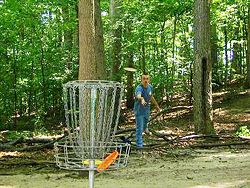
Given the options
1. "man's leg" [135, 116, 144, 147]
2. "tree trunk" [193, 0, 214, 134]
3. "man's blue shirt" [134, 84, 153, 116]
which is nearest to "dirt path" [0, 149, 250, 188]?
"man's leg" [135, 116, 144, 147]

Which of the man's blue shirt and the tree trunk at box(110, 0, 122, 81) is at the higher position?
the tree trunk at box(110, 0, 122, 81)

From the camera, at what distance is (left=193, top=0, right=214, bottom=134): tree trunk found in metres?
12.5

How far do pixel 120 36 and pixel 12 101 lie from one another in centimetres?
565

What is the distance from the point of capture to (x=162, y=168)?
8680 millimetres

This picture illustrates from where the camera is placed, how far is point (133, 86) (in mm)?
22406

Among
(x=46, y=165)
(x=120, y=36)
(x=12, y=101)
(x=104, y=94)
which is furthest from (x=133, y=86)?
(x=104, y=94)

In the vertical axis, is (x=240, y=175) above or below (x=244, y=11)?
below

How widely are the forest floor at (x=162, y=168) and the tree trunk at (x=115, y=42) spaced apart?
695 centimetres

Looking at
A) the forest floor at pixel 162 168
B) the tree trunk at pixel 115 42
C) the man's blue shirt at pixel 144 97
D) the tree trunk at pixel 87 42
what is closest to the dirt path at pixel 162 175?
the forest floor at pixel 162 168

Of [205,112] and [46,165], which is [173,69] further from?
[46,165]

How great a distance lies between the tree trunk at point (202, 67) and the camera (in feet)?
41.1

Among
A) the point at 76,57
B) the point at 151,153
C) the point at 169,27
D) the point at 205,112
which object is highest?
the point at 169,27

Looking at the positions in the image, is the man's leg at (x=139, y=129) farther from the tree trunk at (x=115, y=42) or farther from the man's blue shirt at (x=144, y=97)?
the tree trunk at (x=115, y=42)

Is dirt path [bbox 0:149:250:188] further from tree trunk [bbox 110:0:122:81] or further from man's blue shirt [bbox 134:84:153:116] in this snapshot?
tree trunk [bbox 110:0:122:81]
